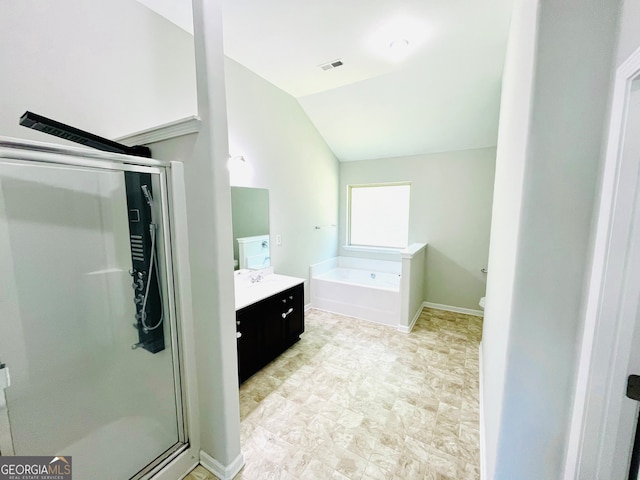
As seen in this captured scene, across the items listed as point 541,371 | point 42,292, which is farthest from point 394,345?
point 42,292

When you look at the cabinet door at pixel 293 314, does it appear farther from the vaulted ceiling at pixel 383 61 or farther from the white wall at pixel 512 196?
the vaulted ceiling at pixel 383 61

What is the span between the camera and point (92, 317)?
154cm

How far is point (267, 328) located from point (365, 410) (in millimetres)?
1087

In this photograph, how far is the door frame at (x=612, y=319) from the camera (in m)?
0.69

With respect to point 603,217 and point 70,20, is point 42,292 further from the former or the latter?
point 603,217

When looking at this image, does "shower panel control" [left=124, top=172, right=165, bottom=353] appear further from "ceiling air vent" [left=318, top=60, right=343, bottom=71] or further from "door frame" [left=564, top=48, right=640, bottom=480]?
"ceiling air vent" [left=318, top=60, right=343, bottom=71]

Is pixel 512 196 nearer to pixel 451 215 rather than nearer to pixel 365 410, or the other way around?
pixel 365 410

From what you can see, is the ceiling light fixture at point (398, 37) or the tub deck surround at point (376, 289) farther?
the tub deck surround at point (376, 289)

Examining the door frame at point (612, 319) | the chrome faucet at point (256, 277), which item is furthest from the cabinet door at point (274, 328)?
the door frame at point (612, 319)

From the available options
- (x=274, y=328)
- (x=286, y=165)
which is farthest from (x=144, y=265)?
(x=286, y=165)

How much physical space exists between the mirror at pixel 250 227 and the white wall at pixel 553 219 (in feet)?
7.87

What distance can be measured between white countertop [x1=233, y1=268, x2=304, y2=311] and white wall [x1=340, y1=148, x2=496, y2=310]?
221 centimetres

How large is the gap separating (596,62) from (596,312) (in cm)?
77

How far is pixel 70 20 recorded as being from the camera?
1.48m
